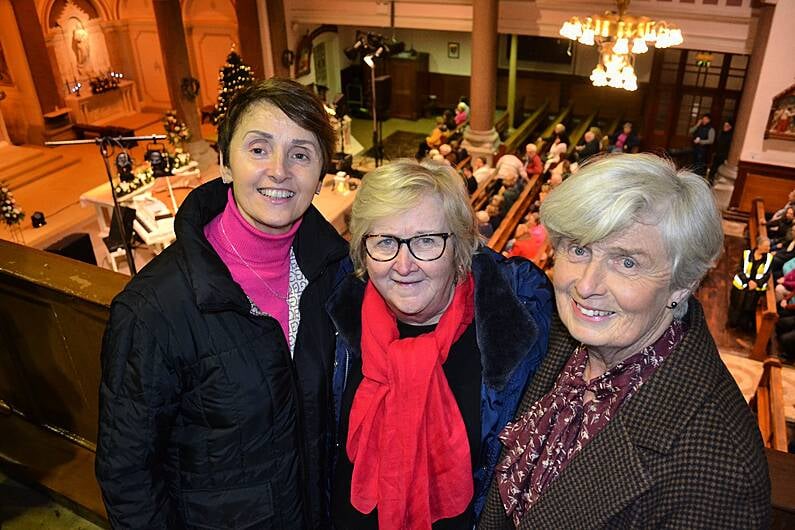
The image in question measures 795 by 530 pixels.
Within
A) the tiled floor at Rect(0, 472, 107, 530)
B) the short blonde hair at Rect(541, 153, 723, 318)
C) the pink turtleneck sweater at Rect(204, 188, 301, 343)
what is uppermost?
the short blonde hair at Rect(541, 153, 723, 318)

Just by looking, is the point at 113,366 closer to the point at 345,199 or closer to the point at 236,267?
the point at 236,267

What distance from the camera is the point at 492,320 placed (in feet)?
5.95

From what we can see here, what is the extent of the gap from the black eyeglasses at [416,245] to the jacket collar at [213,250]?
0.73 ft

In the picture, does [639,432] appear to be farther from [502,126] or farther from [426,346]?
[502,126]

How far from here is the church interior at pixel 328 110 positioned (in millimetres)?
2314

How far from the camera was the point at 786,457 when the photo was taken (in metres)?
1.37

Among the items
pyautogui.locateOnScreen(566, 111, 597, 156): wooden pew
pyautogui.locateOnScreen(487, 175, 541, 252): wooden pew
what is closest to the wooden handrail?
pyautogui.locateOnScreen(566, 111, 597, 156): wooden pew

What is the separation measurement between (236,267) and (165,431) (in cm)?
46

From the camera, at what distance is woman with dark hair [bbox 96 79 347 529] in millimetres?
1580

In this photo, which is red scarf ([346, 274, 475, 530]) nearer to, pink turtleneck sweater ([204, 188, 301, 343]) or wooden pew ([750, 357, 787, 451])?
pink turtleneck sweater ([204, 188, 301, 343])

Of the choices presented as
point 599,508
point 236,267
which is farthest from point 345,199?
point 599,508

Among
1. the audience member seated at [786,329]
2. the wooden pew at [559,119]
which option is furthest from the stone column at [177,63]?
the audience member seated at [786,329]

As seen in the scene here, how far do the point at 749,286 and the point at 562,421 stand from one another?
6.13 metres

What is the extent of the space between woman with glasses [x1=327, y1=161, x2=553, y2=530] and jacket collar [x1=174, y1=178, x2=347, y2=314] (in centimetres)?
11
